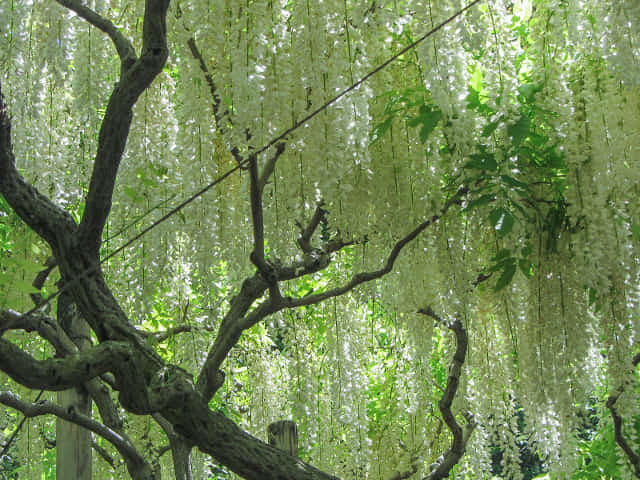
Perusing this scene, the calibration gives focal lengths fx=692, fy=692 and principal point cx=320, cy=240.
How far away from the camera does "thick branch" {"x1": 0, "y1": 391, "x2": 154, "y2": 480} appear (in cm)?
230

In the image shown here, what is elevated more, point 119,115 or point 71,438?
point 119,115

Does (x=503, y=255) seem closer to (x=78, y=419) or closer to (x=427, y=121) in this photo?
(x=427, y=121)

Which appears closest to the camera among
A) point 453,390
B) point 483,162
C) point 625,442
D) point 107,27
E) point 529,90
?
point 107,27

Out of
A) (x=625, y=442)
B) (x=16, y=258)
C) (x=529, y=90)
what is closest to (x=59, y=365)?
(x=16, y=258)

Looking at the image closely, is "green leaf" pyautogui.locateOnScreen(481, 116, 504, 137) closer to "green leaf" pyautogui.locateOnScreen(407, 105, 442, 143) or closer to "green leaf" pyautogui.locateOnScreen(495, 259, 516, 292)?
"green leaf" pyautogui.locateOnScreen(407, 105, 442, 143)

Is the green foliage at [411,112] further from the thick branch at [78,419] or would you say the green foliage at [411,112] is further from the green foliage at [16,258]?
the thick branch at [78,419]

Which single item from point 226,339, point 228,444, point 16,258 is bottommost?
point 228,444

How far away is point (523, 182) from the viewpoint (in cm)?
265

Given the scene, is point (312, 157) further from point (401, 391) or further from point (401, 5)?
point (401, 391)

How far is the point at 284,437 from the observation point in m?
2.82

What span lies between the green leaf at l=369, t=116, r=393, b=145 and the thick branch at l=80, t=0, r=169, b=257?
98 cm

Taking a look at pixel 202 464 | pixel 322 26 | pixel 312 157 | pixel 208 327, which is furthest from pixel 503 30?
pixel 202 464

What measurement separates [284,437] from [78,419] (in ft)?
2.70

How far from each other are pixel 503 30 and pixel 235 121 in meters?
1.04
